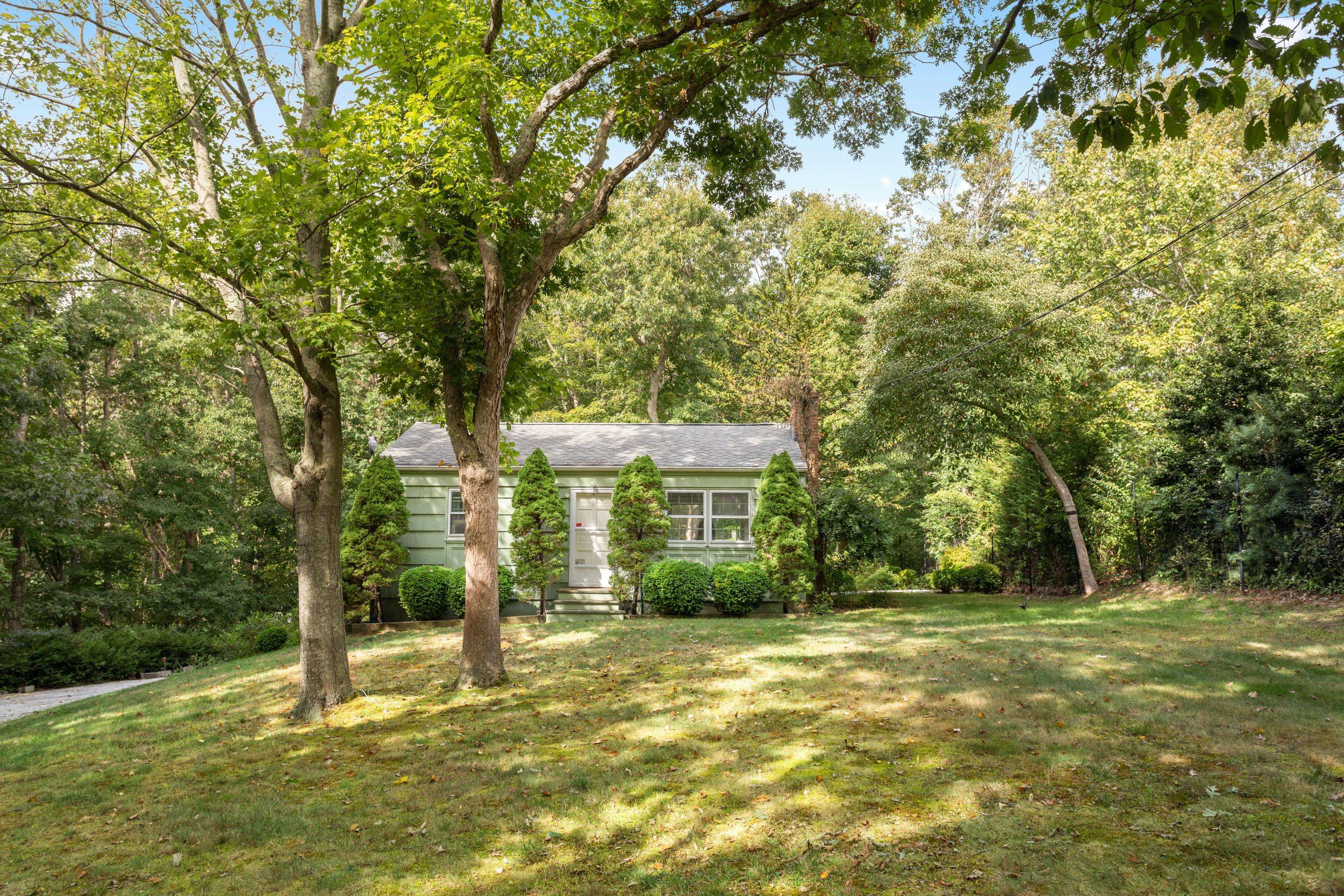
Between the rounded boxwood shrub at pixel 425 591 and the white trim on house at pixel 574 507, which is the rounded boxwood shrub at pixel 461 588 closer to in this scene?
the rounded boxwood shrub at pixel 425 591

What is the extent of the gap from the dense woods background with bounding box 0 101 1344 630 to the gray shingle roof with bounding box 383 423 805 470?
5.38 ft

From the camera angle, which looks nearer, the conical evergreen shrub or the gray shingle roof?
the conical evergreen shrub

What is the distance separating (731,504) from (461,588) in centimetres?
572

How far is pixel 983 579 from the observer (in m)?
20.7

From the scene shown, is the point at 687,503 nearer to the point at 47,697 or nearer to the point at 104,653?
the point at 104,653

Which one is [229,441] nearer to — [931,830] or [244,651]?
[244,651]

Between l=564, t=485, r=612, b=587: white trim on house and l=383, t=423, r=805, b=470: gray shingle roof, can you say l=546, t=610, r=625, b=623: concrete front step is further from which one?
l=383, t=423, r=805, b=470: gray shingle roof

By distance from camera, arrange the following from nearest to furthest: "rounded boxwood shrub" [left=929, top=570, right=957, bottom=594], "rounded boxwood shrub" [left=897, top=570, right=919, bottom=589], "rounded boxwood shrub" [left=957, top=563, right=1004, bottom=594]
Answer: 1. "rounded boxwood shrub" [left=957, top=563, right=1004, bottom=594]
2. "rounded boxwood shrub" [left=929, top=570, right=957, bottom=594]
3. "rounded boxwood shrub" [left=897, top=570, right=919, bottom=589]

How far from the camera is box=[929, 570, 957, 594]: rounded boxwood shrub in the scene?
70.6ft

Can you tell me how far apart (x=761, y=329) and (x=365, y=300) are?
624 inches

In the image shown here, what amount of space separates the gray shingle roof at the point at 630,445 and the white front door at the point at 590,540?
793 millimetres

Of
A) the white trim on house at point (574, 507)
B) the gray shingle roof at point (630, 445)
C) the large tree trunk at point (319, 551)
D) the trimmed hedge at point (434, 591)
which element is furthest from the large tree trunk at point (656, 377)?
the large tree trunk at point (319, 551)

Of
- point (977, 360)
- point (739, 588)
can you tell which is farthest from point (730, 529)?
point (977, 360)

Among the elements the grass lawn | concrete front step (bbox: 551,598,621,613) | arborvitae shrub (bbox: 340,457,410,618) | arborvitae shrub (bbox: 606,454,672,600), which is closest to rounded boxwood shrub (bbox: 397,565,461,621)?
arborvitae shrub (bbox: 340,457,410,618)
